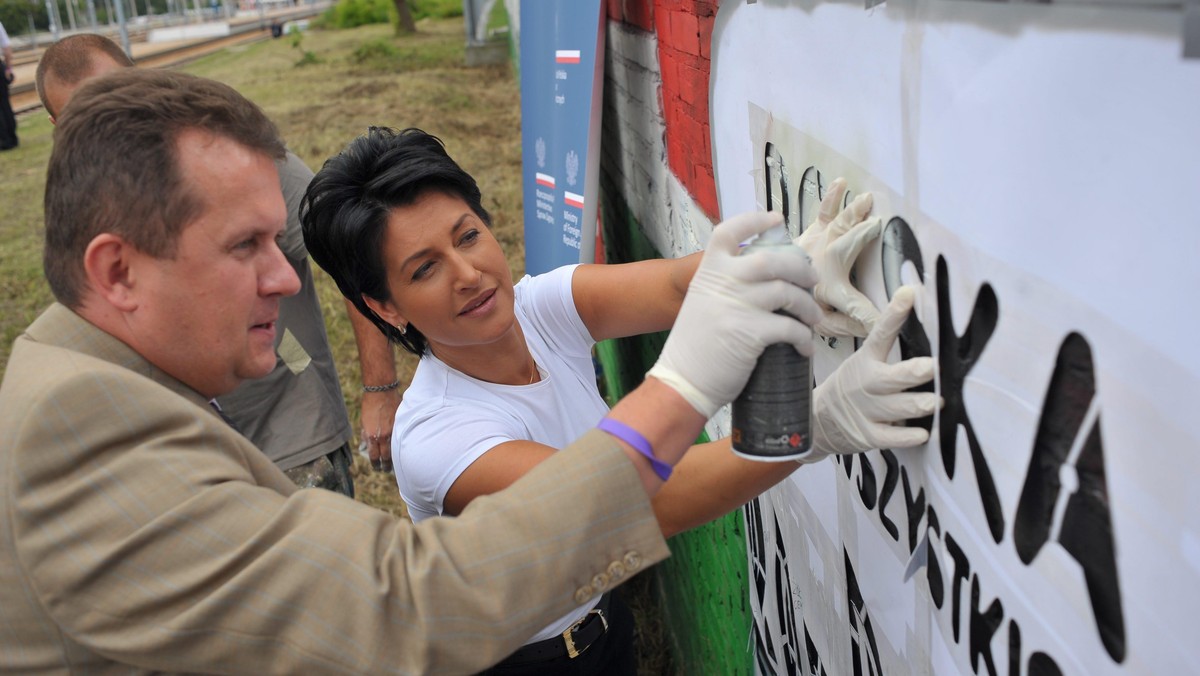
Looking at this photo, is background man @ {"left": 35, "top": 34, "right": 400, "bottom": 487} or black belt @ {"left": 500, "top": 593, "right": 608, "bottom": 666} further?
background man @ {"left": 35, "top": 34, "right": 400, "bottom": 487}

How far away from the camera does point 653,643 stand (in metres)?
4.07

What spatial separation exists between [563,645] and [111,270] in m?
1.43

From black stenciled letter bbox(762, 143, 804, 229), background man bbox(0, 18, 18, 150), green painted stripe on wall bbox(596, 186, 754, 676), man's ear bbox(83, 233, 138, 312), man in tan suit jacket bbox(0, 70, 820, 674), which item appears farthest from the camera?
background man bbox(0, 18, 18, 150)

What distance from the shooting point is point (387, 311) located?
7.37 ft

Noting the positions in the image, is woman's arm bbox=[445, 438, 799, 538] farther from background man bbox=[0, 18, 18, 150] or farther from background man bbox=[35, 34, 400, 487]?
background man bbox=[0, 18, 18, 150]

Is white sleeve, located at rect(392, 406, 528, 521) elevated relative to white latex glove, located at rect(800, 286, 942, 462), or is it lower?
lower

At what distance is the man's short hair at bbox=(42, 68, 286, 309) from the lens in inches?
53.7

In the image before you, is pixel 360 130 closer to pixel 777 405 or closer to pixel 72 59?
pixel 72 59

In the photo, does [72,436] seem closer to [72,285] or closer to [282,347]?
[72,285]

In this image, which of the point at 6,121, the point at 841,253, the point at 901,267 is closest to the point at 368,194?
the point at 841,253

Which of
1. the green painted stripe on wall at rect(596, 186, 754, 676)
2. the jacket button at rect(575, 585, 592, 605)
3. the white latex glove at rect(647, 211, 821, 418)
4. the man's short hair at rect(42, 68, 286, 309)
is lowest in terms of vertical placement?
the green painted stripe on wall at rect(596, 186, 754, 676)

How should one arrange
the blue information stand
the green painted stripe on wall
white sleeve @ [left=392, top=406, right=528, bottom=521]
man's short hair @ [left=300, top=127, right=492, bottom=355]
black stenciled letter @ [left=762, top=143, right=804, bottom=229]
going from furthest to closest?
the blue information stand < the green painted stripe on wall < man's short hair @ [left=300, top=127, right=492, bottom=355] < white sleeve @ [left=392, top=406, right=528, bottom=521] < black stenciled letter @ [left=762, top=143, right=804, bottom=229]

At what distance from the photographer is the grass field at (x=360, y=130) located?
6648 millimetres

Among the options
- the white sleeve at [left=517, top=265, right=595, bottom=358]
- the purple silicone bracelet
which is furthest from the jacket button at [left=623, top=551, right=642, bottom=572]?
the white sleeve at [left=517, top=265, right=595, bottom=358]
